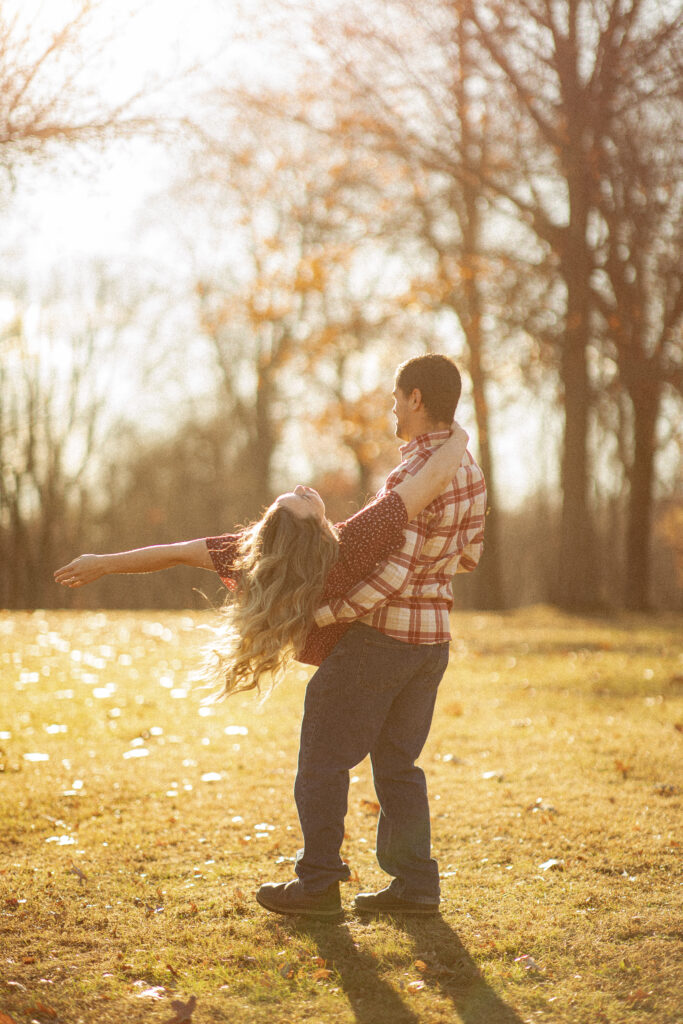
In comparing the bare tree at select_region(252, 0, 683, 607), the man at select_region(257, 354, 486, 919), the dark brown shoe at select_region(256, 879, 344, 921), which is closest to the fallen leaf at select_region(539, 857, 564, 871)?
the man at select_region(257, 354, 486, 919)

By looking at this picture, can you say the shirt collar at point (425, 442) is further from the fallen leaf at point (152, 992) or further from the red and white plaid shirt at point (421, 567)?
the fallen leaf at point (152, 992)

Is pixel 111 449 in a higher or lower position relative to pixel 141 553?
higher

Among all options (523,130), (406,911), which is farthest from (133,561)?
(523,130)

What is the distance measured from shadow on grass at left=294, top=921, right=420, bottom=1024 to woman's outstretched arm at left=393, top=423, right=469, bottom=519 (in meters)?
1.61

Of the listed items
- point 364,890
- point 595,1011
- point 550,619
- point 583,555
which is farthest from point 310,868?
point 583,555

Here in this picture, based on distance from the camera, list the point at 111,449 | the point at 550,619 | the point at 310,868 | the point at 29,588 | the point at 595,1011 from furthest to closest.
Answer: the point at 111,449 → the point at 29,588 → the point at 550,619 → the point at 310,868 → the point at 595,1011

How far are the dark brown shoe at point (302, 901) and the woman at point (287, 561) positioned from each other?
2.89 feet

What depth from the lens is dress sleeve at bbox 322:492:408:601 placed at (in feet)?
11.9

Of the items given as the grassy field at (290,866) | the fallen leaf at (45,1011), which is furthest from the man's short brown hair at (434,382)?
the fallen leaf at (45,1011)

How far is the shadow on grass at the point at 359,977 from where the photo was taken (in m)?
3.30

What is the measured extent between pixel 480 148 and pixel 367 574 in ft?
46.5

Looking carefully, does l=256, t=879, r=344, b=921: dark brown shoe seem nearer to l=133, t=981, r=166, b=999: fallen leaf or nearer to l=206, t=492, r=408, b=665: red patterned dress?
l=133, t=981, r=166, b=999: fallen leaf

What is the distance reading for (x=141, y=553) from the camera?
3750 mm

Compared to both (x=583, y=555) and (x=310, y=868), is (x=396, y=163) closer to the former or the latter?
(x=583, y=555)
